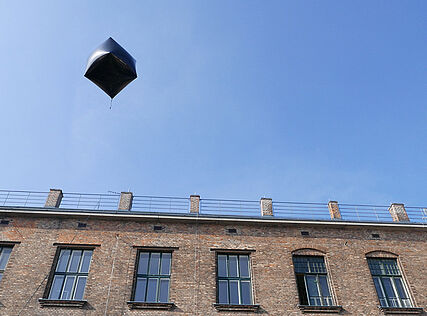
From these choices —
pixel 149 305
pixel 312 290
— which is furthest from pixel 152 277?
pixel 312 290

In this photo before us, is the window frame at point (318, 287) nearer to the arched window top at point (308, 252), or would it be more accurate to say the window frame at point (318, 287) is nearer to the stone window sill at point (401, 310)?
the arched window top at point (308, 252)

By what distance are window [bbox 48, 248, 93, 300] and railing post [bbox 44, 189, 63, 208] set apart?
2192 millimetres

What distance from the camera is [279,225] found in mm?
16125

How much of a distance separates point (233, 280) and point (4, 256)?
826 centimetres

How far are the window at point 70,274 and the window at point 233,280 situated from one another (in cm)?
475

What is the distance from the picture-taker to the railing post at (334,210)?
16891 millimetres

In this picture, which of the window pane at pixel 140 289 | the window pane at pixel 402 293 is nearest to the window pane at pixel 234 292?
the window pane at pixel 140 289

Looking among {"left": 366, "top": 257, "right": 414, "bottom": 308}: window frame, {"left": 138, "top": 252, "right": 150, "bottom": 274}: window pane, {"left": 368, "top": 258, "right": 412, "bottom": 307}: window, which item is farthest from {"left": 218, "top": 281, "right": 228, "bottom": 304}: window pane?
{"left": 368, "top": 258, "right": 412, "bottom": 307}: window

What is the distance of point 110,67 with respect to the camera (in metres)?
10.9

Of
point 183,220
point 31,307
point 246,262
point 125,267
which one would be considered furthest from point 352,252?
point 31,307

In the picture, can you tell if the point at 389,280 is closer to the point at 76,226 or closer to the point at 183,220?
the point at 183,220

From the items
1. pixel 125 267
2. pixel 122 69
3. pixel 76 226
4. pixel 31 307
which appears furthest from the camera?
pixel 76 226

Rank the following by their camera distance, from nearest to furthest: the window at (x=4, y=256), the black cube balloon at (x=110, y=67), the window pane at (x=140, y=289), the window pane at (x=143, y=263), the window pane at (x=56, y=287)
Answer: the black cube balloon at (x=110, y=67)
the window pane at (x=56, y=287)
the window pane at (x=140, y=289)
the window at (x=4, y=256)
the window pane at (x=143, y=263)

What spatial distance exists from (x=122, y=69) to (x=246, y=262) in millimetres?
8360
